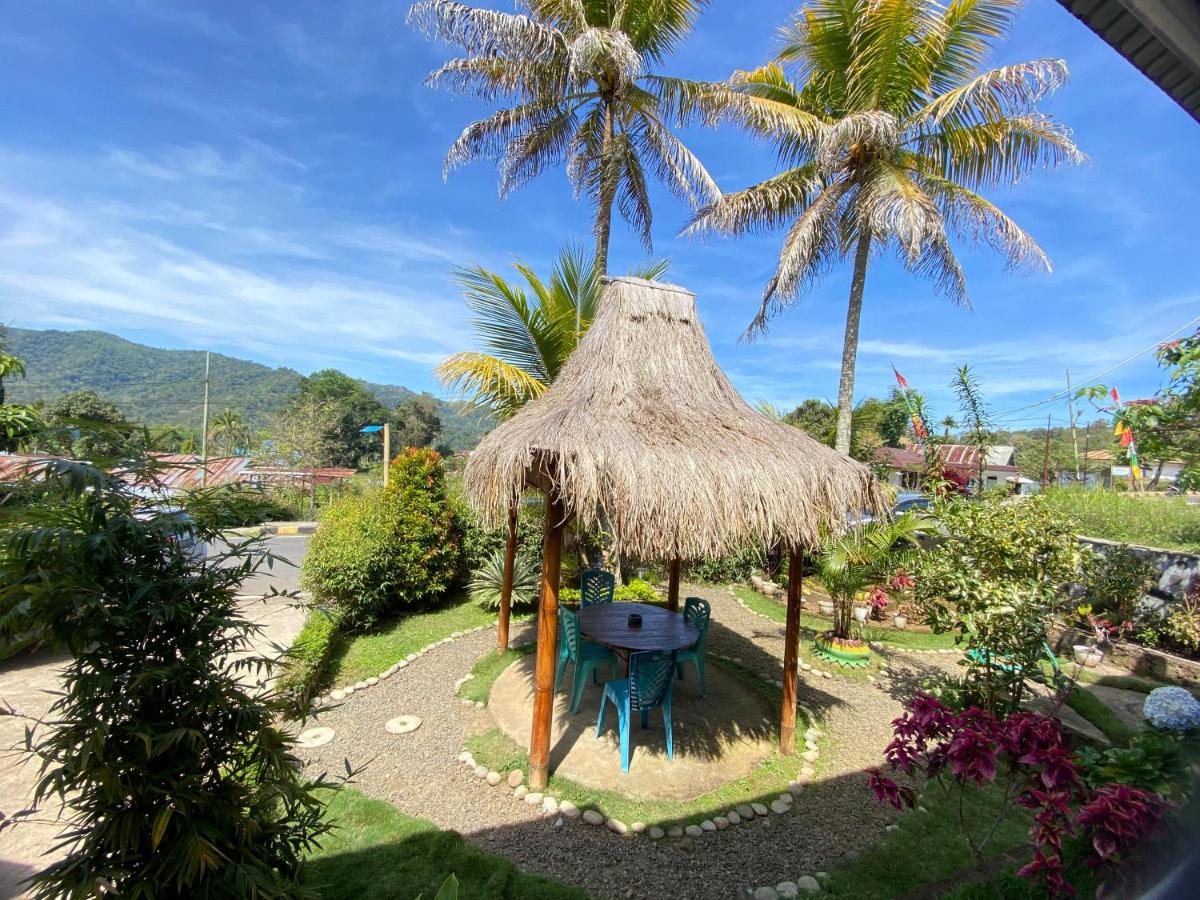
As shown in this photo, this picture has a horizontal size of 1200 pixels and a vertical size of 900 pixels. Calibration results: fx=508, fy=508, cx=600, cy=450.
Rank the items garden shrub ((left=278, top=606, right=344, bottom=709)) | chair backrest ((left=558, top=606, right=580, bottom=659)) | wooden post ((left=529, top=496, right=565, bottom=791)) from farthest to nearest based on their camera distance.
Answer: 1. garden shrub ((left=278, top=606, right=344, bottom=709))
2. chair backrest ((left=558, top=606, right=580, bottom=659))
3. wooden post ((left=529, top=496, right=565, bottom=791))

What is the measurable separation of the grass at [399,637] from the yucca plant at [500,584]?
237 millimetres

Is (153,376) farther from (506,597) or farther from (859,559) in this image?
(859,559)

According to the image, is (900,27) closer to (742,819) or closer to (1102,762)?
(1102,762)

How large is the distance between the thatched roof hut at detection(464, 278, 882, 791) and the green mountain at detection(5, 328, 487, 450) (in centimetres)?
5173

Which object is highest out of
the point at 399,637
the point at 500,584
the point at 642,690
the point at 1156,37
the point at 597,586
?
the point at 1156,37

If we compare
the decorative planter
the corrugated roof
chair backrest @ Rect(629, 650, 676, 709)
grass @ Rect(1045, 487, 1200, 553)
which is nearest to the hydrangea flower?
the decorative planter

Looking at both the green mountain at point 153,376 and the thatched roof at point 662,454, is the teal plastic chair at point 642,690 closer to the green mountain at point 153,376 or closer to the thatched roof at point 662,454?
the thatched roof at point 662,454

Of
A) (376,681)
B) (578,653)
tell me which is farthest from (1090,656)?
(376,681)

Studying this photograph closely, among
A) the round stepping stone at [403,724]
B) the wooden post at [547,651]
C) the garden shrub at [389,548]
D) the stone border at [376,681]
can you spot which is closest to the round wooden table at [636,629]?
the wooden post at [547,651]

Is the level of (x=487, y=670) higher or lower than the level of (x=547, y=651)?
lower

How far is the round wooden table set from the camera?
16.4 ft

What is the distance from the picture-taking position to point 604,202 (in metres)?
8.68

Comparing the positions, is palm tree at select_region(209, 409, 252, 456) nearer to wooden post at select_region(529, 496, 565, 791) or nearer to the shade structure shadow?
wooden post at select_region(529, 496, 565, 791)

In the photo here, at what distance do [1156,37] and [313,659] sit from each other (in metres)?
7.24
